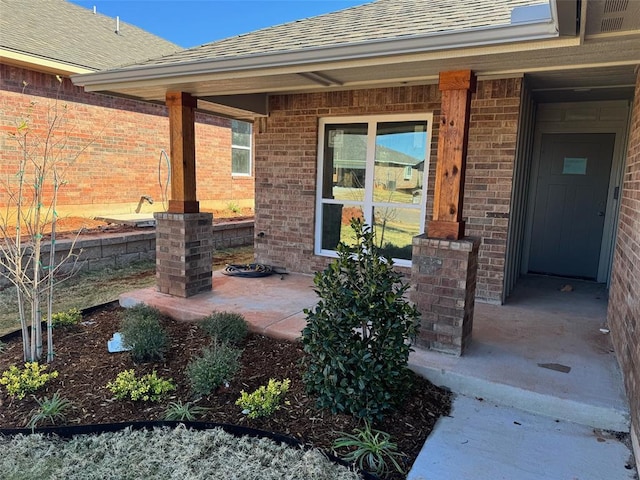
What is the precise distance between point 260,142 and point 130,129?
199 inches

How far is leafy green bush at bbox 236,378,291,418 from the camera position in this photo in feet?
9.32

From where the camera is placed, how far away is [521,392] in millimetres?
3000

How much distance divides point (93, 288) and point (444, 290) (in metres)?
4.77

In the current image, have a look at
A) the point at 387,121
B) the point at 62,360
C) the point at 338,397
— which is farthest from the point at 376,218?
the point at 62,360

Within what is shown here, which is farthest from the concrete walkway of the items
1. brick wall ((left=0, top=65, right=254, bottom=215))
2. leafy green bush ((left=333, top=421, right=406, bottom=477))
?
brick wall ((left=0, top=65, right=254, bottom=215))

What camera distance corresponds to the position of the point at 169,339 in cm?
402

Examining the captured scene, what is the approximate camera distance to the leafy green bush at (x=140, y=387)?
3072 mm

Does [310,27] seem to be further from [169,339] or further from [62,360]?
[62,360]

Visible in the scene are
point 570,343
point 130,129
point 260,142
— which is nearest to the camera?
point 570,343

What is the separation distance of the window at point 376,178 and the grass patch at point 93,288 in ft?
7.99

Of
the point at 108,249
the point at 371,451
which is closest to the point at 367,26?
the point at 371,451

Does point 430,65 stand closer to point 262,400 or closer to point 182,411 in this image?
point 262,400

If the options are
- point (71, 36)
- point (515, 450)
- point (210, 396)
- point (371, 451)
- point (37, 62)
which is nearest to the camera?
point (371, 451)

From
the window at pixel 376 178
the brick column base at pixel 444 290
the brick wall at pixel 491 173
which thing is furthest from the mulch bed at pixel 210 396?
the window at pixel 376 178
